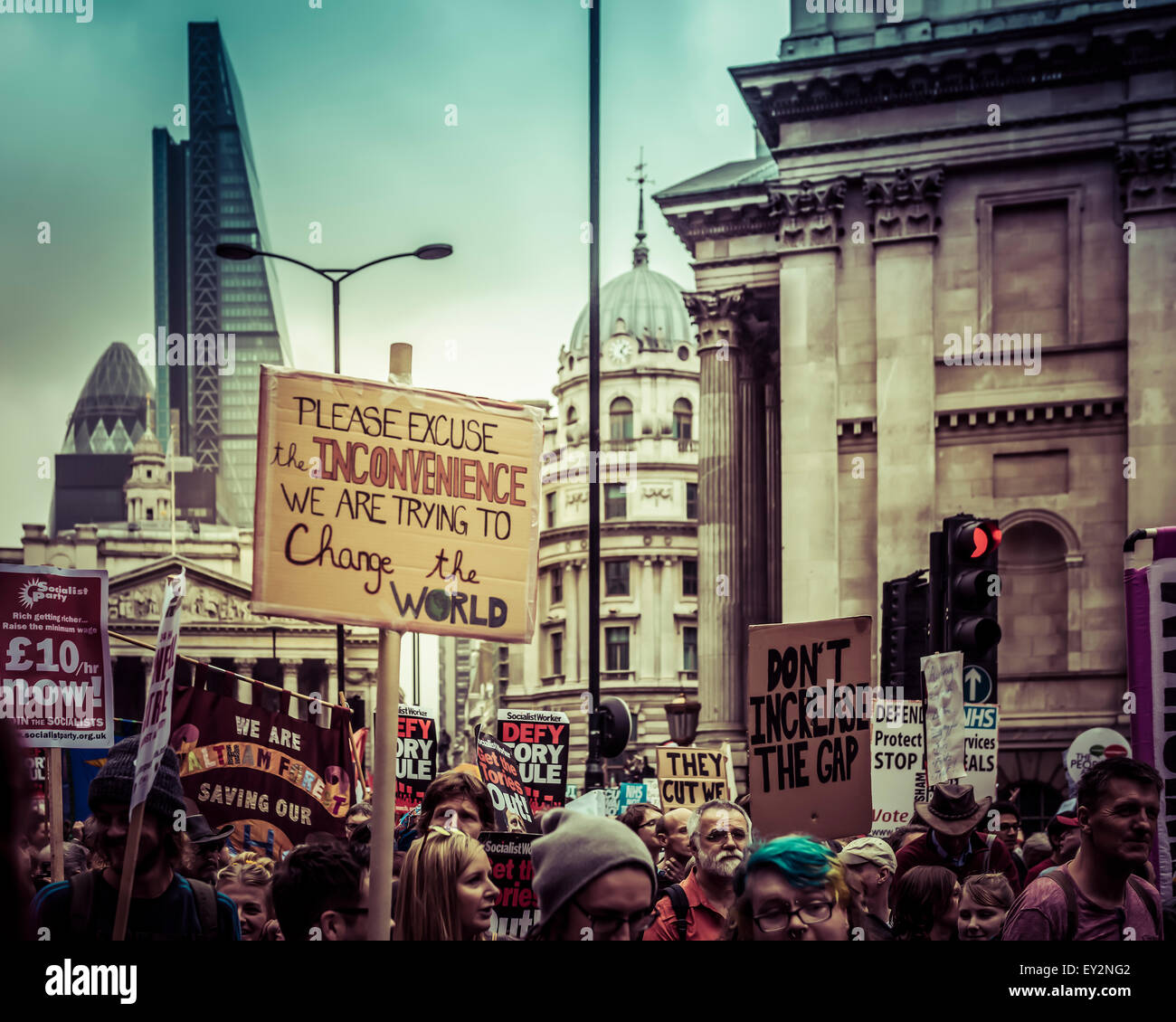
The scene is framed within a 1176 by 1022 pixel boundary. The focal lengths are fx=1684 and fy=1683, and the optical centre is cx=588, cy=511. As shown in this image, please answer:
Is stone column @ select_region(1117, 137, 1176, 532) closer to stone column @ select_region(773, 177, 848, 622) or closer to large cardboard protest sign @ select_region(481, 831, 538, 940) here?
stone column @ select_region(773, 177, 848, 622)

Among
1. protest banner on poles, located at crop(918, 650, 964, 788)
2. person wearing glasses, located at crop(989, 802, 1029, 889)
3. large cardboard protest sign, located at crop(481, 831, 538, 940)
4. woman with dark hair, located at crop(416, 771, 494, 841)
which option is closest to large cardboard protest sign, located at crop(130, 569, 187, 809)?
woman with dark hair, located at crop(416, 771, 494, 841)

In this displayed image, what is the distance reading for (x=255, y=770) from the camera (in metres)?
10.3

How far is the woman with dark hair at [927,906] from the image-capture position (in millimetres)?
7094

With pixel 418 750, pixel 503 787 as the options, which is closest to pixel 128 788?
pixel 503 787

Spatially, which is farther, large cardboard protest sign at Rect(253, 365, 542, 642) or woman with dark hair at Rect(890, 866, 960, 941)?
woman with dark hair at Rect(890, 866, 960, 941)

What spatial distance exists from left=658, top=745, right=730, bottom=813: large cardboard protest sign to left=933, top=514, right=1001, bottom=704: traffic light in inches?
152

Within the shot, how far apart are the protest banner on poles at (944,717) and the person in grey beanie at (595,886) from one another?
563 cm

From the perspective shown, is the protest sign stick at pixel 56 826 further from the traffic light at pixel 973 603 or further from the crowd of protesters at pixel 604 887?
the traffic light at pixel 973 603

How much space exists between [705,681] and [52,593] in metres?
29.8

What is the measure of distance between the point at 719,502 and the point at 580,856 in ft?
111

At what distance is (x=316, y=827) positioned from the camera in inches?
416

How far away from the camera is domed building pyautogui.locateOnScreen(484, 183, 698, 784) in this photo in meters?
94.0
